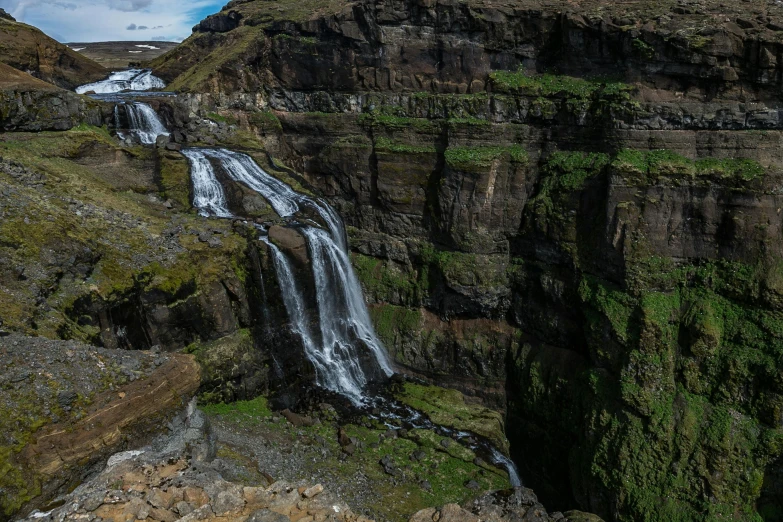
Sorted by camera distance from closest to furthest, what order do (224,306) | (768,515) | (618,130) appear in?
(768,515) < (224,306) < (618,130)

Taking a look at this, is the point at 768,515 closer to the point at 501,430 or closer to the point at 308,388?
the point at 501,430

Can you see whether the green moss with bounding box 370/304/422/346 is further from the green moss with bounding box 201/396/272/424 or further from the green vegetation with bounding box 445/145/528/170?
the green moss with bounding box 201/396/272/424

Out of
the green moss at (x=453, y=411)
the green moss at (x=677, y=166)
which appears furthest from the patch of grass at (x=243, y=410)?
the green moss at (x=677, y=166)

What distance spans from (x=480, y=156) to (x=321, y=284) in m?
10.5

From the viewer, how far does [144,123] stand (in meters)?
31.1

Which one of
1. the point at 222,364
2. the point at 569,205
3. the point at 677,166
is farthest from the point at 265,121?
the point at 677,166

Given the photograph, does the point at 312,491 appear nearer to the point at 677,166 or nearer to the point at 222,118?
the point at 677,166

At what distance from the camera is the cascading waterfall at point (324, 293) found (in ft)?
77.9

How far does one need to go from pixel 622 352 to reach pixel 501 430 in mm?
6454

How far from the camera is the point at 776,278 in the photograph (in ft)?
70.9

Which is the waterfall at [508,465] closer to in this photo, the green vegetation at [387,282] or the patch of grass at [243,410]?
the patch of grass at [243,410]

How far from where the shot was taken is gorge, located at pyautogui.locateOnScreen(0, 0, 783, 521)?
21.0 metres

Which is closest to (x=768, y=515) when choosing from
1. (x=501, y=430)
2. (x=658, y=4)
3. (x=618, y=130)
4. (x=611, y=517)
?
(x=611, y=517)

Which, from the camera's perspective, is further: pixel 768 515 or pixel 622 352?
pixel 622 352
